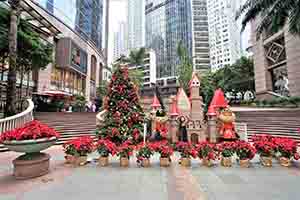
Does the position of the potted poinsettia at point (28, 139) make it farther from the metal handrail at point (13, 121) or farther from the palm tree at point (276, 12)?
the palm tree at point (276, 12)

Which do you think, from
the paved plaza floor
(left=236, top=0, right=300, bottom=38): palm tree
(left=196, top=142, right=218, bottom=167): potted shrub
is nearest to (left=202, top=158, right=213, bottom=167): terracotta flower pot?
(left=196, top=142, right=218, bottom=167): potted shrub

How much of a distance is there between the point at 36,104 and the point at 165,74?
67148 millimetres

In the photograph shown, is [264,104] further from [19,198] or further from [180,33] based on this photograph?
[180,33]

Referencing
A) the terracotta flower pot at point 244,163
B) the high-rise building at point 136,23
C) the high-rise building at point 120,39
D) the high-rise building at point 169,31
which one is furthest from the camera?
the high-rise building at point 120,39

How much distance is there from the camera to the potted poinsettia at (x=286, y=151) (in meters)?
5.37

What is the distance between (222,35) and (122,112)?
344ft

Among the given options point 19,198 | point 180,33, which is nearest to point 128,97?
point 19,198

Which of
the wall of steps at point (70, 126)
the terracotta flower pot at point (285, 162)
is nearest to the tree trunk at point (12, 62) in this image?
the wall of steps at point (70, 126)

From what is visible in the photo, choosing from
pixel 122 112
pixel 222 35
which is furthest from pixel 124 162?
pixel 222 35

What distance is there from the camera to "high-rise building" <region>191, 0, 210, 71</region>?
81375 mm

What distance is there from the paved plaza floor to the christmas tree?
267cm

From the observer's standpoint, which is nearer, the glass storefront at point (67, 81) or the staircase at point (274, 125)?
the staircase at point (274, 125)

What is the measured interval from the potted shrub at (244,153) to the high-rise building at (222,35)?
95.1 metres

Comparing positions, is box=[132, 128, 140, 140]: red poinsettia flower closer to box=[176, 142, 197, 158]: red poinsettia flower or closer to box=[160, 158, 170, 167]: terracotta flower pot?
box=[160, 158, 170, 167]: terracotta flower pot
